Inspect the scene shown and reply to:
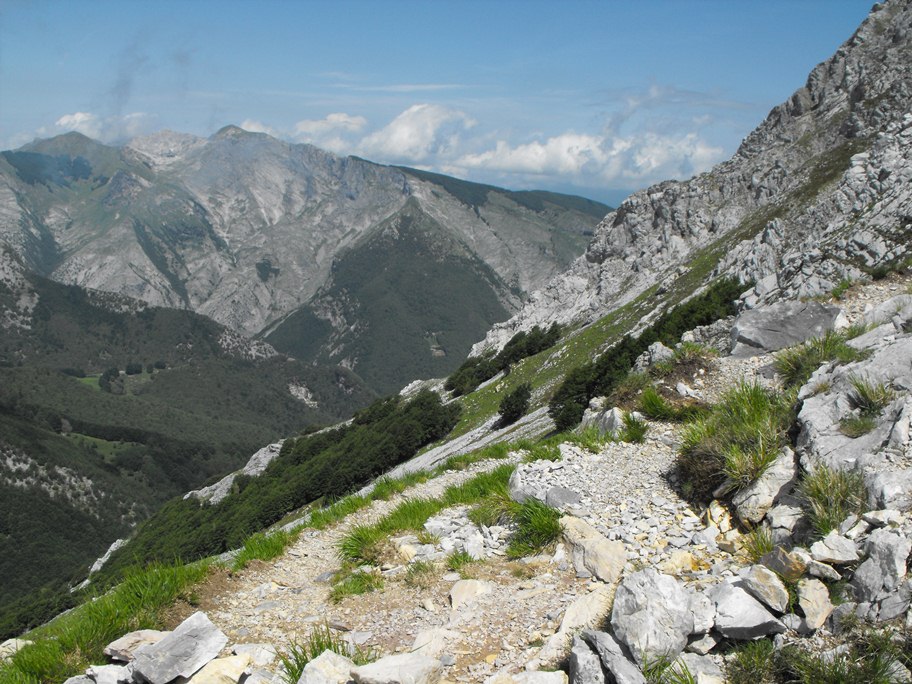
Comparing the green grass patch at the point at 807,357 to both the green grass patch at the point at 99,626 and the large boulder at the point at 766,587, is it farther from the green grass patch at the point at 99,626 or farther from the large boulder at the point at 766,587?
the green grass patch at the point at 99,626

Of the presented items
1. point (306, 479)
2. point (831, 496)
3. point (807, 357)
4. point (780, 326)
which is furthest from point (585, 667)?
point (306, 479)

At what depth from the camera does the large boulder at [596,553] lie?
8.00 metres

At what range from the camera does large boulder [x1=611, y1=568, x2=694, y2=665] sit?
5879mm

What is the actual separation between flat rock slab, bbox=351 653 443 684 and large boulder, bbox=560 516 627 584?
2692 millimetres

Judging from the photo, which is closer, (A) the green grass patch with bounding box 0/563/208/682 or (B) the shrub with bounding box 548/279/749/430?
(A) the green grass patch with bounding box 0/563/208/682

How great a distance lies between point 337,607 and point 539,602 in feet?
9.58

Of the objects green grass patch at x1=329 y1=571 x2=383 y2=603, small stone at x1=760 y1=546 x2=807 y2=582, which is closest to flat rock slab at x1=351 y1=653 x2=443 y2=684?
green grass patch at x1=329 y1=571 x2=383 y2=603

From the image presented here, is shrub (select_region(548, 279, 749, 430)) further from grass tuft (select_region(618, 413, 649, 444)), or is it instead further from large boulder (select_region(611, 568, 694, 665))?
large boulder (select_region(611, 568, 694, 665))

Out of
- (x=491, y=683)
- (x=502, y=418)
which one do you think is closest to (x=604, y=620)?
(x=491, y=683)

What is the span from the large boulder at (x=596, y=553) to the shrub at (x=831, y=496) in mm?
2409

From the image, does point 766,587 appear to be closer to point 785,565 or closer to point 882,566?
point 785,565

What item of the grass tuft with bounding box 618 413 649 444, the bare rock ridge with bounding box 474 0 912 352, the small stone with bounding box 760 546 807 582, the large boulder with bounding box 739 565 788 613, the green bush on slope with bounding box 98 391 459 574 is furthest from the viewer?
the bare rock ridge with bounding box 474 0 912 352

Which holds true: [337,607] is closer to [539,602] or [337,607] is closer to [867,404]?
[539,602]

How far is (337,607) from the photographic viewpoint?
854 cm
